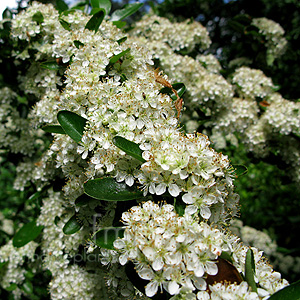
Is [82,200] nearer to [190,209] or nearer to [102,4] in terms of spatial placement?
[190,209]

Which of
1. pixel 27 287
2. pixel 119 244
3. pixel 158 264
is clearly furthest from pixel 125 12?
pixel 27 287

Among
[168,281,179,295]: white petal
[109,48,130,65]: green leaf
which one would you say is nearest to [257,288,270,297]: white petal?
[168,281,179,295]: white petal

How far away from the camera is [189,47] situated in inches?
116

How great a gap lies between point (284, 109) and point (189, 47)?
107 centimetres

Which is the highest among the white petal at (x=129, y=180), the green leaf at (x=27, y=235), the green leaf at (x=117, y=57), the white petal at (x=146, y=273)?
the green leaf at (x=117, y=57)

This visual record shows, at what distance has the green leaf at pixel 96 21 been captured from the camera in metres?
1.78

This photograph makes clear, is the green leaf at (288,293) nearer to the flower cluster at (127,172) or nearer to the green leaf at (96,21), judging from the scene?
the flower cluster at (127,172)

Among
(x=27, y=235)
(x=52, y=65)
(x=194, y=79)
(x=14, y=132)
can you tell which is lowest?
(x=27, y=235)

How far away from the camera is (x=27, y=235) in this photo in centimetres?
229

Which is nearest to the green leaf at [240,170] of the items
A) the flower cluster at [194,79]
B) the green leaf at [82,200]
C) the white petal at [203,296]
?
the white petal at [203,296]

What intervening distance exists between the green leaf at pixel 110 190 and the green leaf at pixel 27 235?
4.31 feet

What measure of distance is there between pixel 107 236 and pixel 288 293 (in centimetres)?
63

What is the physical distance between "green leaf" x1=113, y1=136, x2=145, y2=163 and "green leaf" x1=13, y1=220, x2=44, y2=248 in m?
1.43

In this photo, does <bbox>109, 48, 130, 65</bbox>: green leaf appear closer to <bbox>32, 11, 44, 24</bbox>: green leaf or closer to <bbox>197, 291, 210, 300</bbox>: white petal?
<bbox>32, 11, 44, 24</bbox>: green leaf
